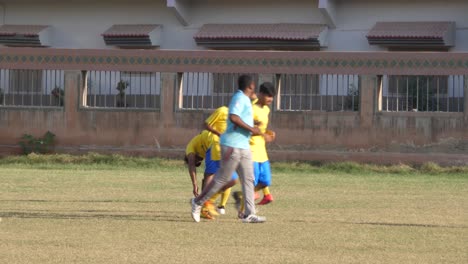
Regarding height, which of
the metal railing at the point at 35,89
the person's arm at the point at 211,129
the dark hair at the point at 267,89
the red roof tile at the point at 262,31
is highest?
the red roof tile at the point at 262,31

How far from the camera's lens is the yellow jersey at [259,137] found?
13.1 meters

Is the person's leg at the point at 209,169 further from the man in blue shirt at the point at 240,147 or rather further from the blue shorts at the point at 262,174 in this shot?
the man in blue shirt at the point at 240,147

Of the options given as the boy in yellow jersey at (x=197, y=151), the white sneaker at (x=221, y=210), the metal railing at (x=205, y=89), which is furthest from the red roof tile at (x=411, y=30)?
the white sneaker at (x=221, y=210)

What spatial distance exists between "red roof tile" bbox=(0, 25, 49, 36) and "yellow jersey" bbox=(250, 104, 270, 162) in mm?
22180

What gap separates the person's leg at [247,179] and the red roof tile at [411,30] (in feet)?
63.7

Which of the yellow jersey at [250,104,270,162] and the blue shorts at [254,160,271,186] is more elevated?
the yellow jersey at [250,104,270,162]

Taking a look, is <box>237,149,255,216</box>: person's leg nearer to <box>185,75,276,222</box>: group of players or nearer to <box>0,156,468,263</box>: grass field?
Answer: <box>185,75,276,222</box>: group of players

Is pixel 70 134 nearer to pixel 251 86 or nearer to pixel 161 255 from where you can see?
pixel 251 86

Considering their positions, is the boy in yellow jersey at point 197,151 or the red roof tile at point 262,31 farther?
the red roof tile at point 262,31

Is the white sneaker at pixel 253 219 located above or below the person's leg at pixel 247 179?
below

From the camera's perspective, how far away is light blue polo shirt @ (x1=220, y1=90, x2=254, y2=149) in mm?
11984

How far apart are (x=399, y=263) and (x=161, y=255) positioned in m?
2.09

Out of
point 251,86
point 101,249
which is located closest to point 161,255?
point 101,249

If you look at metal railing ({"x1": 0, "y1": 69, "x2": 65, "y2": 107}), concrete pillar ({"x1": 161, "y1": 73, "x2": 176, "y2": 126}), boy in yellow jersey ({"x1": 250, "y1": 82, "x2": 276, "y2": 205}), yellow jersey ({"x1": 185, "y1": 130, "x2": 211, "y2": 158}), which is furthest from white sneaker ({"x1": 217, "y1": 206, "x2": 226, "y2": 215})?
metal railing ({"x1": 0, "y1": 69, "x2": 65, "y2": 107})
